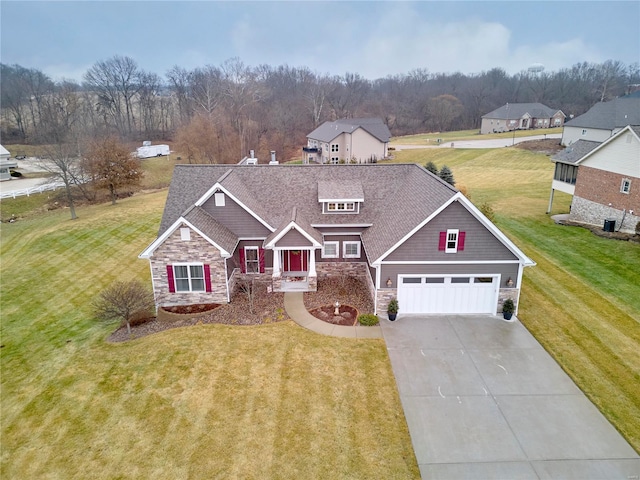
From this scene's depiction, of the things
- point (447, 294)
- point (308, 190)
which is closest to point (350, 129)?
point (308, 190)

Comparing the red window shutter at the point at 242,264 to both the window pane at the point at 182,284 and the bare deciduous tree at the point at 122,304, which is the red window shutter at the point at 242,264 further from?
the bare deciduous tree at the point at 122,304

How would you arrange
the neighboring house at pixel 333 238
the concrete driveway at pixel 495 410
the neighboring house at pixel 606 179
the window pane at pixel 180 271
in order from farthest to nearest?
the neighboring house at pixel 606 179, the window pane at pixel 180 271, the neighboring house at pixel 333 238, the concrete driveway at pixel 495 410

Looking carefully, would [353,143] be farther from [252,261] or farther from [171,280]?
[171,280]

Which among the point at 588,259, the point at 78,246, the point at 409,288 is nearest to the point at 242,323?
the point at 409,288

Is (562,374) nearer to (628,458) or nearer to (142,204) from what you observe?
(628,458)

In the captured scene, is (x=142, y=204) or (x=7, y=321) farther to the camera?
(x=142, y=204)

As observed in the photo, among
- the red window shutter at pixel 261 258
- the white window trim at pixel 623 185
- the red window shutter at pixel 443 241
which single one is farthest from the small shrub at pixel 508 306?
the white window trim at pixel 623 185

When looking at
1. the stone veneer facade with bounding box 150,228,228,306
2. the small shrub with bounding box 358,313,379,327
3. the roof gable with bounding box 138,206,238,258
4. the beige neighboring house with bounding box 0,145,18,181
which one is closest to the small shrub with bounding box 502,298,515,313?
the small shrub with bounding box 358,313,379,327
